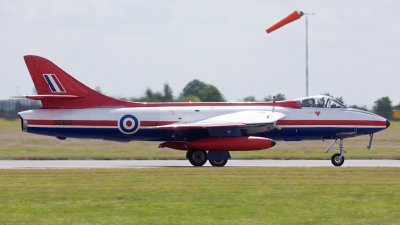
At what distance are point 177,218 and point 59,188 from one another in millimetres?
4710

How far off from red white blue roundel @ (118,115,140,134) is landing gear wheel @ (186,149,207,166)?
228cm

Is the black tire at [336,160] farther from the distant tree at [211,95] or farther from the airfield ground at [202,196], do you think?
the distant tree at [211,95]

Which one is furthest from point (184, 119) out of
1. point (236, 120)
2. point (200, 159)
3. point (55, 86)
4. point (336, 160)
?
point (336, 160)

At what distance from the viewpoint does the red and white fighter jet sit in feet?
72.8

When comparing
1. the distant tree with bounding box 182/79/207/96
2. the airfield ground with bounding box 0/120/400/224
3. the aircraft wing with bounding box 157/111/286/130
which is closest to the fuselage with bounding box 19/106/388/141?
the aircraft wing with bounding box 157/111/286/130

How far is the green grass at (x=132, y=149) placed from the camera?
26.9m

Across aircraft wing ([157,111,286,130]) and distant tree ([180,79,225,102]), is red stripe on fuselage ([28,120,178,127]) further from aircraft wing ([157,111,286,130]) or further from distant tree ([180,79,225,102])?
distant tree ([180,79,225,102])

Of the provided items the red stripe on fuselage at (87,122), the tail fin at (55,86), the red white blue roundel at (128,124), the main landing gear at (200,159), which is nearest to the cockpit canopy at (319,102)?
the main landing gear at (200,159)

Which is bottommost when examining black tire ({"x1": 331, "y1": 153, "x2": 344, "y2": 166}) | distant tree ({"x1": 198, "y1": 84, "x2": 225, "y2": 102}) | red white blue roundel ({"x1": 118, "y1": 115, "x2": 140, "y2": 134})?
black tire ({"x1": 331, "y1": 153, "x2": 344, "y2": 166})

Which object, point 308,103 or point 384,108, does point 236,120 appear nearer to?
point 308,103

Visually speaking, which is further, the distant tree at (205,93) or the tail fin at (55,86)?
the distant tree at (205,93)

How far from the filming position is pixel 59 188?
47.3 ft

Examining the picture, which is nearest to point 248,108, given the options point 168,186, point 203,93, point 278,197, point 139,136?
point 139,136

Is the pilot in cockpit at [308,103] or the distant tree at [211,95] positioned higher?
the distant tree at [211,95]
